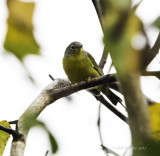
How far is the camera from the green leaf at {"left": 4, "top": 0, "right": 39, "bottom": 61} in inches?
27.0

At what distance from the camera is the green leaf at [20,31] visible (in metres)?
0.69

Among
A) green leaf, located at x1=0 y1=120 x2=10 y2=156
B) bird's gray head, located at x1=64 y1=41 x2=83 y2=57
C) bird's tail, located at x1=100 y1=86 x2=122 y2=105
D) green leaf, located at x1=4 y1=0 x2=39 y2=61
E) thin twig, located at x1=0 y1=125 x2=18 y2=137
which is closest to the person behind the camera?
green leaf, located at x1=4 y1=0 x2=39 y2=61

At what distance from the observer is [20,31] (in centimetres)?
72

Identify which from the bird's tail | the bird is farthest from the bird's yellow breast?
the bird's tail

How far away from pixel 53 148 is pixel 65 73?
476 centimetres

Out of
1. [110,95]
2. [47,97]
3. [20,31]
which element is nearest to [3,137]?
[47,97]

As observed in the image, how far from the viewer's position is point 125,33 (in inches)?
18.9

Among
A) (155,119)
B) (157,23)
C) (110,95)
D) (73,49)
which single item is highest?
(73,49)

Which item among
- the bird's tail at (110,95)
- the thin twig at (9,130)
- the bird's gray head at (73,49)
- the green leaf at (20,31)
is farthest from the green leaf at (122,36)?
the bird's gray head at (73,49)

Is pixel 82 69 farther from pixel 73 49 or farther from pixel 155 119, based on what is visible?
pixel 155 119

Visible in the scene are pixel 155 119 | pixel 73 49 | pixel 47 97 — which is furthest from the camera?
pixel 73 49

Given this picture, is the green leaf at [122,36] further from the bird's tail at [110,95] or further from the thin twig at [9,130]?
the bird's tail at [110,95]

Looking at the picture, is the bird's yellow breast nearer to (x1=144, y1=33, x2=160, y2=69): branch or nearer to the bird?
the bird

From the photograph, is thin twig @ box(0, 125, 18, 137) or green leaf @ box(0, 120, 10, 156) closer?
green leaf @ box(0, 120, 10, 156)
